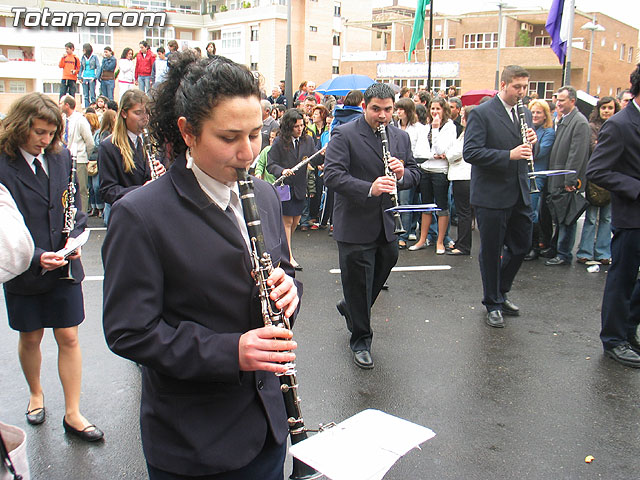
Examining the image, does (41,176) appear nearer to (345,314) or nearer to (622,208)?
(345,314)

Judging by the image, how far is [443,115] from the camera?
8.72 metres

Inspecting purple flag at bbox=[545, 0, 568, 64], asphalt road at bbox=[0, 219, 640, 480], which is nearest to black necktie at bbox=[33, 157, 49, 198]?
asphalt road at bbox=[0, 219, 640, 480]

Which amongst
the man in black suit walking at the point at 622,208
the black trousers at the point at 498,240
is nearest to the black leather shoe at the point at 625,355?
the man in black suit walking at the point at 622,208

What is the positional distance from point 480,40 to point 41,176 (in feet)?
210

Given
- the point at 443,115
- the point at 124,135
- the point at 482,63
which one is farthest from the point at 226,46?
the point at 124,135

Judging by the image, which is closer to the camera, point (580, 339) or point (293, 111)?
point (580, 339)

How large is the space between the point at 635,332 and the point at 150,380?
4.59m

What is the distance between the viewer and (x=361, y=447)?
69.3 inches

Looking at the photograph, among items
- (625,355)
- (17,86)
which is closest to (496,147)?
(625,355)

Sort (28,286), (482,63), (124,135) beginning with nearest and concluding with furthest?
(28,286) < (124,135) < (482,63)

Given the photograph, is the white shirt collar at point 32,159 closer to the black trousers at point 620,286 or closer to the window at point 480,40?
the black trousers at point 620,286

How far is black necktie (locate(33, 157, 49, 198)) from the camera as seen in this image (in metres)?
3.55

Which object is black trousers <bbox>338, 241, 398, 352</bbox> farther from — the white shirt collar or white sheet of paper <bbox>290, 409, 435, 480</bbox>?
white sheet of paper <bbox>290, 409, 435, 480</bbox>

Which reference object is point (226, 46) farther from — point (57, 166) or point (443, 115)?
point (57, 166)
